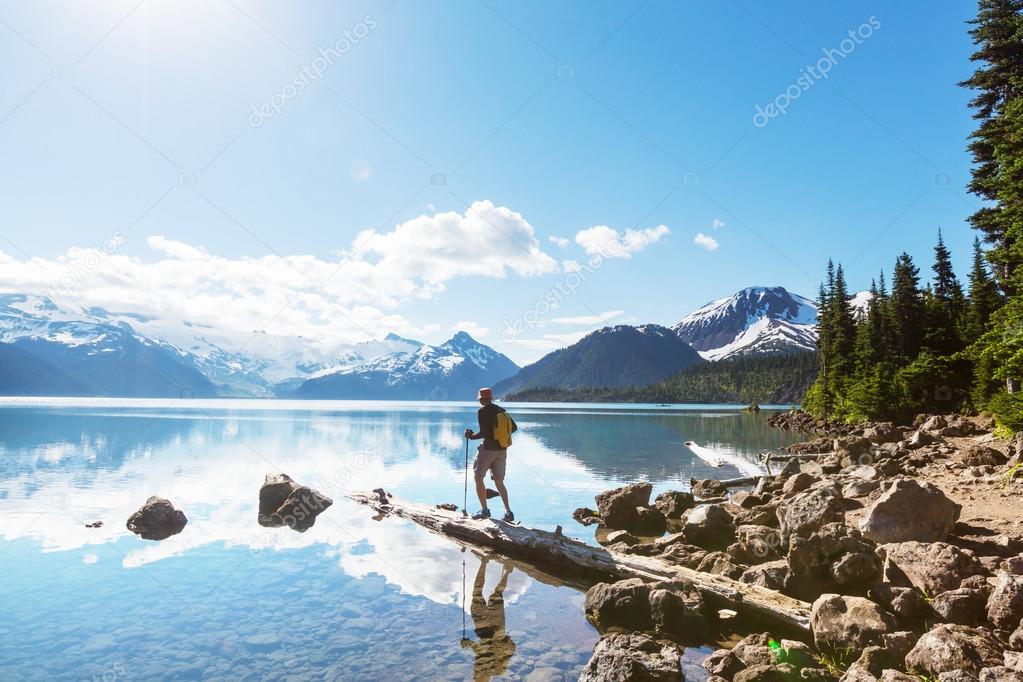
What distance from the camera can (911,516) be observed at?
11.0m

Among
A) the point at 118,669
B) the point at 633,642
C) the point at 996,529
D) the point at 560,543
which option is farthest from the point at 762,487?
the point at 118,669

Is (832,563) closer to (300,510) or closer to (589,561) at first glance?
(589,561)

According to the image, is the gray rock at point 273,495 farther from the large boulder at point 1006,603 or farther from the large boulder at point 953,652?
the large boulder at point 1006,603

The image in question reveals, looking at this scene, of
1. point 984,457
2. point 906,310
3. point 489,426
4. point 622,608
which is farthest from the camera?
point 906,310

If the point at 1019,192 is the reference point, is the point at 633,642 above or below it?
below

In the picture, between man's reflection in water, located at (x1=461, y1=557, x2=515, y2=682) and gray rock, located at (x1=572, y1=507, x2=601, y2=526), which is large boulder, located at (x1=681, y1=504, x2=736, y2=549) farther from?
man's reflection in water, located at (x1=461, y1=557, x2=515, y2=682)

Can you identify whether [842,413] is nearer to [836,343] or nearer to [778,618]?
[836,343]

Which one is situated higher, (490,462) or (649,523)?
(490,462)

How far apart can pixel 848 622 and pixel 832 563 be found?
1.71 meters

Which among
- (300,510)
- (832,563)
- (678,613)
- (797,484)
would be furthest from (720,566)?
(300,510)

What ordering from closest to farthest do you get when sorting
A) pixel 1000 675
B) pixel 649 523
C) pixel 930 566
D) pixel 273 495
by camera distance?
1. pixel 1000 675
2. pixel 930 566
3. pixel 649 523
4. pixel 273 495

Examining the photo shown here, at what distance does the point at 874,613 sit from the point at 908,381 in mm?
46448

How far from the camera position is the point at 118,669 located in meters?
8.43

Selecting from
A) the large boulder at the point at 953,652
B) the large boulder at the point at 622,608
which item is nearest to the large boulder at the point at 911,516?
the large boulder at the point at 953,652
